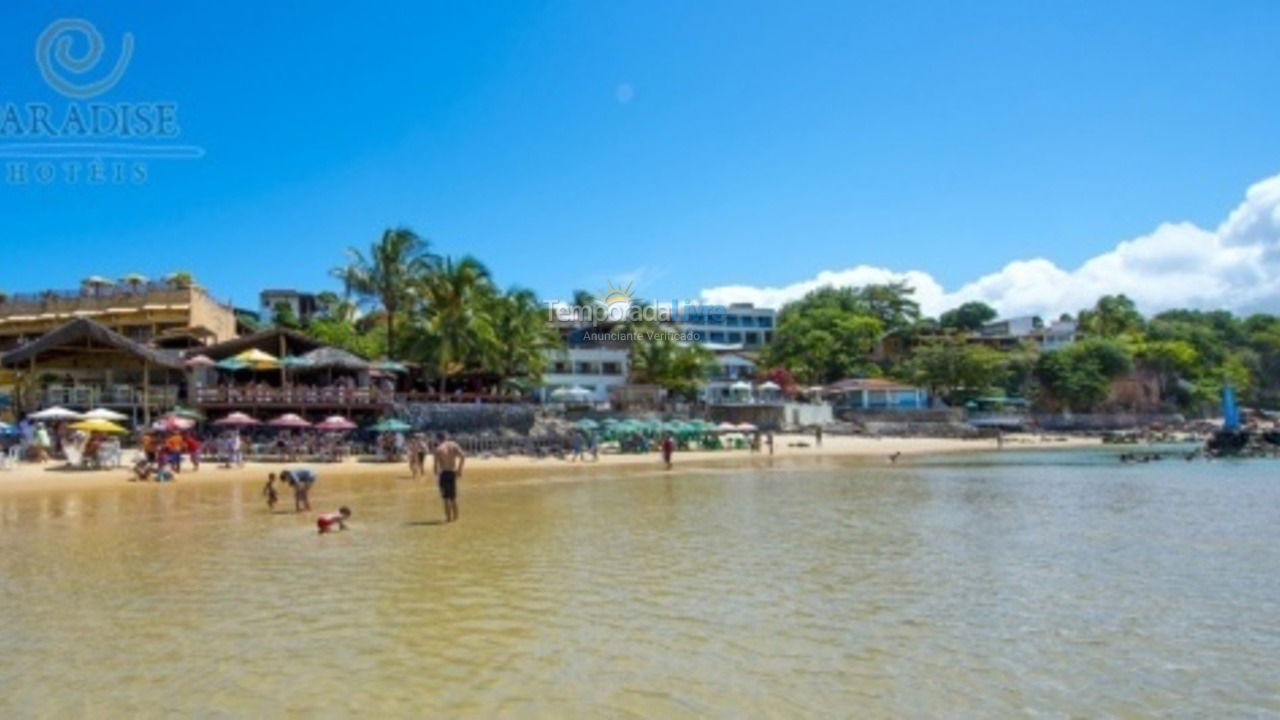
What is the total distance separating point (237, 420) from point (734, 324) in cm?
8435

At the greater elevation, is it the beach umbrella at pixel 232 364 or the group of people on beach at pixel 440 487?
the beach umbrella at pixel 232 364

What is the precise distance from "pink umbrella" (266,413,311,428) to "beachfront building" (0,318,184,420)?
6.75 meters

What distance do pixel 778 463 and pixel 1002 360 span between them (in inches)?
1662

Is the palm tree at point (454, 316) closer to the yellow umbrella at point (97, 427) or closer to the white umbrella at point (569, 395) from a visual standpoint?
the white umbrella at point (569, 395)

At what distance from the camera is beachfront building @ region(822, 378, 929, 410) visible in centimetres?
7025

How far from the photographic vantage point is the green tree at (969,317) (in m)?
106

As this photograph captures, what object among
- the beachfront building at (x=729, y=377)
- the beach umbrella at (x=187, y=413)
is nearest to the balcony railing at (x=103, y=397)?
the beach umbrella at (x=187, y=413)

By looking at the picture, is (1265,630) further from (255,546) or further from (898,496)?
(898,496)

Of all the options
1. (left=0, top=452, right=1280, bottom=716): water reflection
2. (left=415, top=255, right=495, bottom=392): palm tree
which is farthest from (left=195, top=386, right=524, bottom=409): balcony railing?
(left=0, top=452, right=1280, bottom=716): water reflection

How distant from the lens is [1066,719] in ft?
18.9

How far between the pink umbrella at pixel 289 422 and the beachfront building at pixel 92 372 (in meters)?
6.75

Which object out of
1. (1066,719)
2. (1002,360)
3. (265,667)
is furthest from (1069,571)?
(1002,360)

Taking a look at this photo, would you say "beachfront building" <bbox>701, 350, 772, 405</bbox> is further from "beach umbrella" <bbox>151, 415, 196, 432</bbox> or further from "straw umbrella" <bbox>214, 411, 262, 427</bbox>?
"beach umbrella" <bbox>151, 415, 196, 432</bbox>

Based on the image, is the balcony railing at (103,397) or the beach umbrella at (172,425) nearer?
the beach umbrella at (172,425)
